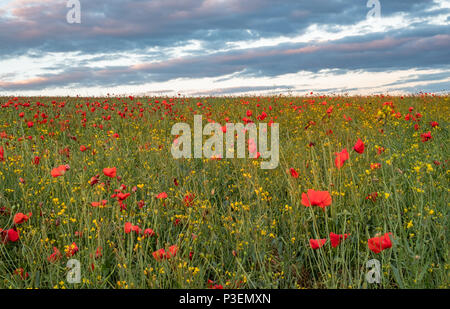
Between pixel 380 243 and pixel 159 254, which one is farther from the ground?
pixel 380 243

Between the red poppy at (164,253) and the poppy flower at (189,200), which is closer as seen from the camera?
the red poppy at (164,253)

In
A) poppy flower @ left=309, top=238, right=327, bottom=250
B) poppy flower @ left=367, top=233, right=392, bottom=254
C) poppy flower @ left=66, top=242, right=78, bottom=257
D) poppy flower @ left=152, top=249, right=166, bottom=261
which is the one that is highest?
poppy flower @ left=367, top=233, right=392, bottom=254

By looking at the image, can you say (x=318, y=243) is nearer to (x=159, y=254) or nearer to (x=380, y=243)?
(x=380, y=243)

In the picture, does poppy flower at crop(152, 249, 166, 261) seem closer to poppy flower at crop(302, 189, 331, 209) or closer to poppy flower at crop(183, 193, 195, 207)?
poppy flower at crop(183, 193, 195, 207)

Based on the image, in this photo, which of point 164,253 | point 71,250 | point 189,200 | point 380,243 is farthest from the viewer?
point 189,200

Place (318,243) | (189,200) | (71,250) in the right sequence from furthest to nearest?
1. (189,200)
2. (71,250)
3. (318,243)

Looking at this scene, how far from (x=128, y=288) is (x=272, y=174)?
2.35 metres

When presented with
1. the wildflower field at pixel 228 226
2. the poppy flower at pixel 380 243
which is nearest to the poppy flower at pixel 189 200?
the wildflower field at pixel 228 226

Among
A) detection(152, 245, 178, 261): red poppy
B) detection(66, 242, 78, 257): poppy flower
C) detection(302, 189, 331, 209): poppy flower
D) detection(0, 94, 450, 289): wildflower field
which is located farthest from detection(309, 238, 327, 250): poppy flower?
detection(66, 242, 78, 257): poppy flower

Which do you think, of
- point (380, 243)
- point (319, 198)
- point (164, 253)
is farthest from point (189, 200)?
point (380, 243)

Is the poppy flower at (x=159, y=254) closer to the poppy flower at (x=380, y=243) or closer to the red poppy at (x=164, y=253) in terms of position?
the red poppy at (x=164, y=253)

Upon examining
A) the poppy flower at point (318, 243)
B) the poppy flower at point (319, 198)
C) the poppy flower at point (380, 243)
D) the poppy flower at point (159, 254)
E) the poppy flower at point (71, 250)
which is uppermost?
the poppy flower at point (319, 198)

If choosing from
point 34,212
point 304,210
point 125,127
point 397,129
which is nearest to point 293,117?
point 397,129
